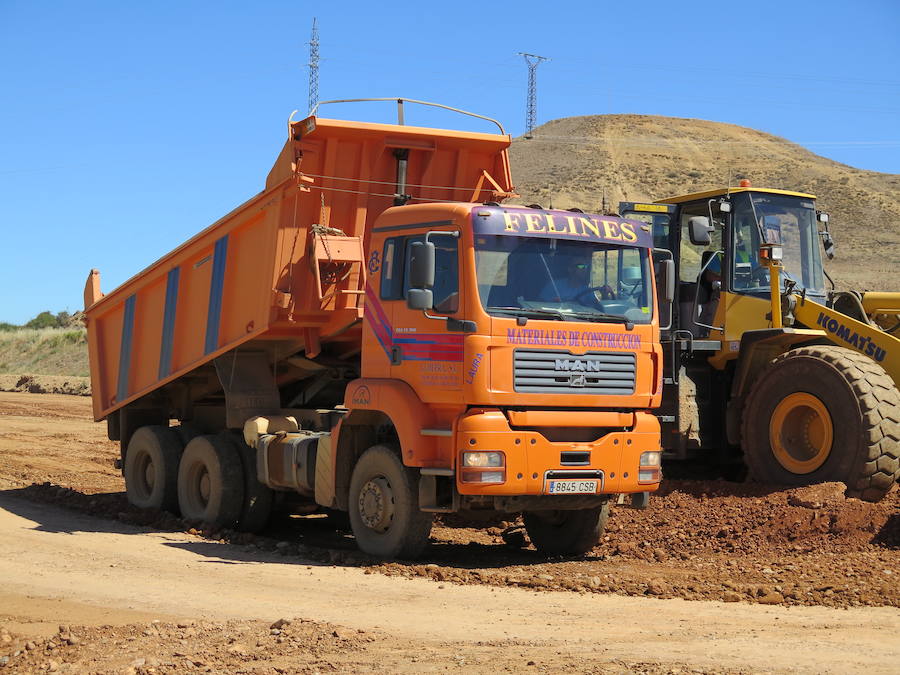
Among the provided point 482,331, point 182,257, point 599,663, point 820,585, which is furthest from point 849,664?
point 182,257

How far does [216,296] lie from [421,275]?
13.1ft

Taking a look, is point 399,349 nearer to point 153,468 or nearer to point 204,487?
point 204,487

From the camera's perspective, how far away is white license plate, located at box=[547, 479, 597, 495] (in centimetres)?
934

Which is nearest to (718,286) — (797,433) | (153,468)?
(797,433)

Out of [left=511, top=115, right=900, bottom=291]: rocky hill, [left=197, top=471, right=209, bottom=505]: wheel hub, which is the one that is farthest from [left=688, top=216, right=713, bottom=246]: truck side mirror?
[left=511, top=115, right=900, bottom=291]: rocky hill

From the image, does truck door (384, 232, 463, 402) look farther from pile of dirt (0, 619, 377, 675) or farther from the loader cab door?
the loader cab door

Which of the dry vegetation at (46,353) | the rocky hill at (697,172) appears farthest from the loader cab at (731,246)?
the rocky hill at (697,172)

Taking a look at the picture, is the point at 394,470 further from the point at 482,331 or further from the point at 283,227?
the point at 283,227

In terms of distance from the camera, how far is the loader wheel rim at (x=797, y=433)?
1176 cm

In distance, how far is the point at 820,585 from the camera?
8570 millimetres

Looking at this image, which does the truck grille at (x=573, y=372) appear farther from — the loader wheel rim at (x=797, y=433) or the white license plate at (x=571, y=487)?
the loader wheel rim at (x=797, y=433)

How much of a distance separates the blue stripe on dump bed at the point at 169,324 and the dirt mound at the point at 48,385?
20.9m

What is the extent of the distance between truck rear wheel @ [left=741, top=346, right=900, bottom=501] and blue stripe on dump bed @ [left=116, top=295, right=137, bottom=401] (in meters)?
7.16

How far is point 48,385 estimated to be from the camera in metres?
35.1
